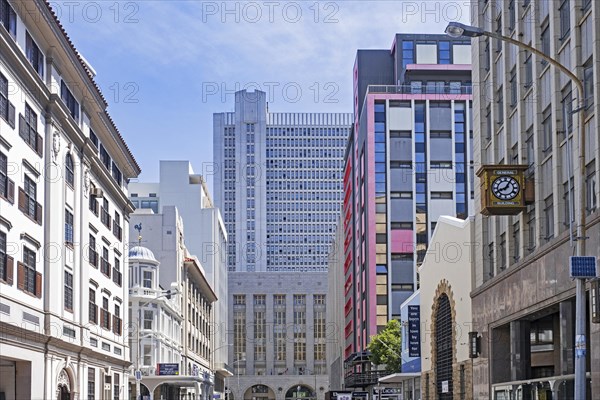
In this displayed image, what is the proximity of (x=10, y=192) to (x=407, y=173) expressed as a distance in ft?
201

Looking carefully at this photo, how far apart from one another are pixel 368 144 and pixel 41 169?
55.5m

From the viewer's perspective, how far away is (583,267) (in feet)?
71.8

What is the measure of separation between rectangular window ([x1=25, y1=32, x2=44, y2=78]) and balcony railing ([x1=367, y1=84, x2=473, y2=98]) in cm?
5673

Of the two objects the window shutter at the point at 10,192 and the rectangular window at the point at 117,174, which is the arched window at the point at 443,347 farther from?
the window shutter at the point at 10,192

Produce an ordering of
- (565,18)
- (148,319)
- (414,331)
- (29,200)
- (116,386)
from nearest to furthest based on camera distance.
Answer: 1. (565,18)
2. (29,200)
3. (116,386)
4. (414,331)
5. (148,319)

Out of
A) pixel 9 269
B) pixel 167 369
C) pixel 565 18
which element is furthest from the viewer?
pixel 167 369

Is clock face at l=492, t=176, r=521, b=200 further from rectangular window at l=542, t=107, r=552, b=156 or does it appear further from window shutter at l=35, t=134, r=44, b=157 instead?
window shutter at l=35, t=134, r=44, b=157

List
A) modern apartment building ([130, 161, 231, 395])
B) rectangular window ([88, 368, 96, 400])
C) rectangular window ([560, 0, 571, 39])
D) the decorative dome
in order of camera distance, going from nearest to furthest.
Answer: rectangular window ([560, 0, 571, 39]) → rectangular window ([88, 368, 96, 400]) → the decorative dome → modern apartment building ([130, 161, 231, 395])

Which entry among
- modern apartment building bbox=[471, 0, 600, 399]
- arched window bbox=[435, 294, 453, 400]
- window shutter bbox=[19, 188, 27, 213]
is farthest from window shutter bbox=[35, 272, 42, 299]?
arched window bbox=[435, 294, 453, 400]

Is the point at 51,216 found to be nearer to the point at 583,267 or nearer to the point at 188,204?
the point at 583,267

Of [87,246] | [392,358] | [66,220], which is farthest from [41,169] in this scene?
[392,358]

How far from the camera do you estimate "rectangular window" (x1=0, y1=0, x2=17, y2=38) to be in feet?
103

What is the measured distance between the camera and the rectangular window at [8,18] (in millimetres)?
31312

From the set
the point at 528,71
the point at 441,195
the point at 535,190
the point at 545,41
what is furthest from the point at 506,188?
the point at 441,195
